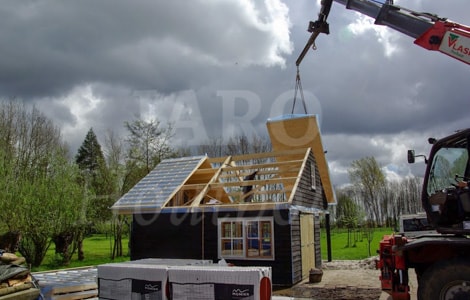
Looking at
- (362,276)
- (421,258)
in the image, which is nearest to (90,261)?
(362,276)

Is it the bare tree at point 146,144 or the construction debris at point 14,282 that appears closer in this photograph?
the construction debris at point 14,282

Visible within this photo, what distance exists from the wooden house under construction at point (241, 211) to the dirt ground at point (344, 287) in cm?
67

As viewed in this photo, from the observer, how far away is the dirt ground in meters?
10.2

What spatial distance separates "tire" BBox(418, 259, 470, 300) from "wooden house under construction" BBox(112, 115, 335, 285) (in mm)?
5829

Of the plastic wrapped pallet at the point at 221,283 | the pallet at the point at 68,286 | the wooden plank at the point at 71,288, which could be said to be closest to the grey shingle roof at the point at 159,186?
the pallet at the point at 68,286

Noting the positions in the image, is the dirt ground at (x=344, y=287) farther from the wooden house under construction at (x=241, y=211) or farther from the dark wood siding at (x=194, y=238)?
the dark wood siding at (x=194, y=238)

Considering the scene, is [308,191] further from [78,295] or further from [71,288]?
[71,288]

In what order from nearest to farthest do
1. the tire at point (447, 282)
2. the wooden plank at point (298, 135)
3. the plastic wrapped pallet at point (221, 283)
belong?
the tire at point (447, 282), the plastic wrapped pallet at point (221, 283), the wooden plank at point (298, 135)

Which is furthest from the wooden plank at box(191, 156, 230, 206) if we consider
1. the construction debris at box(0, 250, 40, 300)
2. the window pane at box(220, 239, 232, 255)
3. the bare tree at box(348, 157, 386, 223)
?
the bare tree at box(348, 157, 386, 223)

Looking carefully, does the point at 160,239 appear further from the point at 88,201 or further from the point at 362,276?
the point at 88,201

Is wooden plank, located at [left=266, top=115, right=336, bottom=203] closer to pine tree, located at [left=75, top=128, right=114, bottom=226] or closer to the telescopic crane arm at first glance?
the telescopic crane arm

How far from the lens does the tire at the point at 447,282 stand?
5.94 metres

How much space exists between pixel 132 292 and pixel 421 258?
5223 mm

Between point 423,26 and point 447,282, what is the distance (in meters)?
4.73
